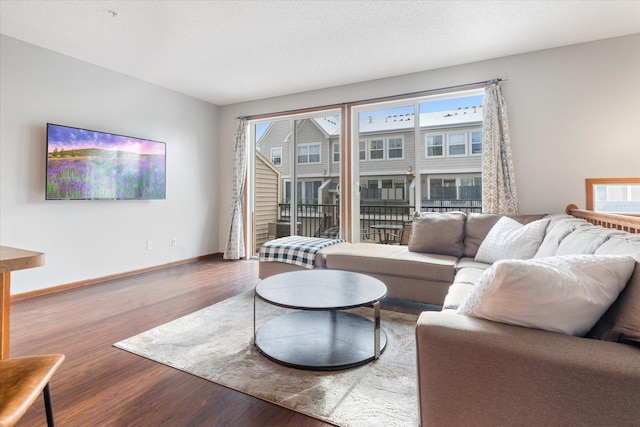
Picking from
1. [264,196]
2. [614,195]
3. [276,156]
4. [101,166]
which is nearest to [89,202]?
[101,166]

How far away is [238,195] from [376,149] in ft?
7.76

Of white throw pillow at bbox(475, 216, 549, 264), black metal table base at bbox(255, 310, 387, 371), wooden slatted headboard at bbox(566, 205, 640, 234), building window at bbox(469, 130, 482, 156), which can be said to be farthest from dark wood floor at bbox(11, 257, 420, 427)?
building window at bbox(469, 130, 482, 156)

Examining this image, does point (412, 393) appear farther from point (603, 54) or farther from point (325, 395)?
point (603, 54)

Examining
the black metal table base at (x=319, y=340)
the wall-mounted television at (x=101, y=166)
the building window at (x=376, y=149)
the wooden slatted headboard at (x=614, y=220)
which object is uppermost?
the building window at (x=376, y=149)

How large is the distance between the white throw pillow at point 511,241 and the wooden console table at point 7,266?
274cm

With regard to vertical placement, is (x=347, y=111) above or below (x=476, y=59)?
below

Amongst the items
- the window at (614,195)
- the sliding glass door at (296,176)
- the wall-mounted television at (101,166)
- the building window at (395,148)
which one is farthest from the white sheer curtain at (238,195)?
the window at (614,195)

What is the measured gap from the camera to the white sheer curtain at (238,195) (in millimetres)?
5191

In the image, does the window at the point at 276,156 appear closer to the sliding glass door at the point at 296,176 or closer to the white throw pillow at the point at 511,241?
the sliding glass door at the point at 296,176

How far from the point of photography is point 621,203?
3193 millimetres

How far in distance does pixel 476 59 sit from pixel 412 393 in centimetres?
370

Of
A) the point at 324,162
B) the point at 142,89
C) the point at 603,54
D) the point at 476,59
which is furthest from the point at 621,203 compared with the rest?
the point at 142,89

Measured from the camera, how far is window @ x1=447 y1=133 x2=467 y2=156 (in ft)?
14.8

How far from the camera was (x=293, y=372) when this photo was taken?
70.5 inches
